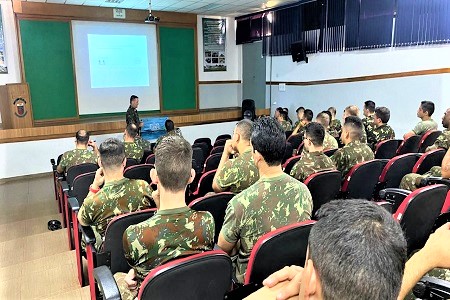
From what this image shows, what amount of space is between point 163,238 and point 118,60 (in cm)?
806

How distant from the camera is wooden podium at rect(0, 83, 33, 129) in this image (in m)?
6.75

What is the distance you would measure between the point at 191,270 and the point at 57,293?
2.04m

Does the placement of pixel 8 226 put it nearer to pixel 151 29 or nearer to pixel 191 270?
pixel 191 270

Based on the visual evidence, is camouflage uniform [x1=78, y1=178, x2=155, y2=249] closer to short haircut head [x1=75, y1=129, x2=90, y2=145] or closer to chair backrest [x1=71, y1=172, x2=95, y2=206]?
chair backrest [x1=71, y1=172, x2=95, y2=206]

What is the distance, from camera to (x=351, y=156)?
11.7ft

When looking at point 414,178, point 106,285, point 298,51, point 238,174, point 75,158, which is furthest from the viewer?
point 298,51

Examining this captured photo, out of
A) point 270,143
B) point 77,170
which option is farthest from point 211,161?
point 270,143

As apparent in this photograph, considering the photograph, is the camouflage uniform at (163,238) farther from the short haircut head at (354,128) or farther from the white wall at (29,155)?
the white wall at (29,155)

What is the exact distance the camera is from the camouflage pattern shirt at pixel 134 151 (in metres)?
4.80

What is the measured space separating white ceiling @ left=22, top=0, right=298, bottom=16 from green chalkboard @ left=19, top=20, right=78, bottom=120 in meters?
0.68

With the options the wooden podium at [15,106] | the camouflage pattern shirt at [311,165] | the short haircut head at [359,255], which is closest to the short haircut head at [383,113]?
the camouflage pattern shirt at [311,165]

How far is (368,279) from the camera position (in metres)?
0.63

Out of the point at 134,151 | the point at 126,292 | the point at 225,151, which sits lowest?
the point at 126,292

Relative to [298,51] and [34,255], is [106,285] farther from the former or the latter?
[298,51]
